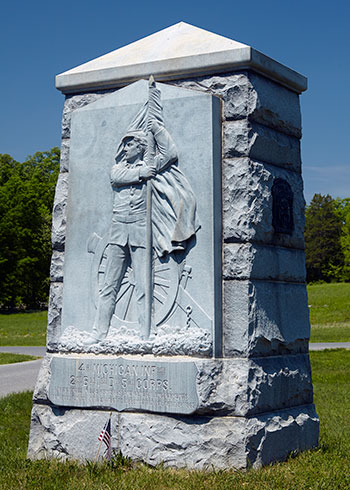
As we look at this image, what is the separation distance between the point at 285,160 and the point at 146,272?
62.5 inches

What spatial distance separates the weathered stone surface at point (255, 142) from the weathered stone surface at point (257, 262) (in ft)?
2.44

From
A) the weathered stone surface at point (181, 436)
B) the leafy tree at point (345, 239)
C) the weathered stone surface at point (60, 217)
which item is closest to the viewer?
the weathered stone surface at point (181, 436)

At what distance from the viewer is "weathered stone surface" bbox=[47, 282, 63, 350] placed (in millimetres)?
6438

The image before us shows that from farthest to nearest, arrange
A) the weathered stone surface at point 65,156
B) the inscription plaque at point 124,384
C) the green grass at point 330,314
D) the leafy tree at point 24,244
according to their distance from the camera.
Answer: the leafy tree at point 24,244, the green grass at point 330,314, the weathered stone surface at point 65,156, the inscription plaque at point 124,384

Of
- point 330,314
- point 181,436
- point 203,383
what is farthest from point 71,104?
point 330,314

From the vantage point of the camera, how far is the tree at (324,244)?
214ft

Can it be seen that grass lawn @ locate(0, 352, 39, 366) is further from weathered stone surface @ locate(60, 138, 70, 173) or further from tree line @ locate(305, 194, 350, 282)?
tree line @ locate(305, 194, 350, 282)

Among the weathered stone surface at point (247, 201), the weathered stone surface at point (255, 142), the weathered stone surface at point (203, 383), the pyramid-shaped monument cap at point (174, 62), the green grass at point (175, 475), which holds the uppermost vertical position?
the pyramid-shaped monument cap at point (174, 62)

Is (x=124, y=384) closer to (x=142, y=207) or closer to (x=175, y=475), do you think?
(x=175, y=475)

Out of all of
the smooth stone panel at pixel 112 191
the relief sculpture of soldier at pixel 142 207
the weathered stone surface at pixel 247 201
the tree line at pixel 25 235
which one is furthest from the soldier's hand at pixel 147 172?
the tree line at pixel 25 235

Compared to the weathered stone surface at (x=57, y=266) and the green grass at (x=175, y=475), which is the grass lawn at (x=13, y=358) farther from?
the weathered stone surface at (x=57, y=266)

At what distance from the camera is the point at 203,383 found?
18.1ft

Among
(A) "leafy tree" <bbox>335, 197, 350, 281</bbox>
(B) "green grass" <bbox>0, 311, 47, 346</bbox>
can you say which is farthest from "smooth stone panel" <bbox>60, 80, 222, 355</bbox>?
(A) "leafy tree" <bbox>335, 197, 350, 281</bbox>

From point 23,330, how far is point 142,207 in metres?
24.3
